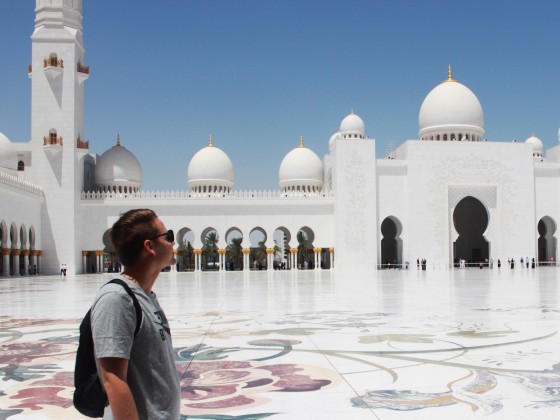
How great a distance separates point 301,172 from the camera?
3050cm

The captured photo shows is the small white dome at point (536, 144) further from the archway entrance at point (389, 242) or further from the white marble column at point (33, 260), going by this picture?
the white marble column at point (33, 260)

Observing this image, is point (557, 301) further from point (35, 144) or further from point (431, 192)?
point (35, 144)

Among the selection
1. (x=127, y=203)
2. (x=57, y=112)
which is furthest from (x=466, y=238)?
(x=57, y=112)

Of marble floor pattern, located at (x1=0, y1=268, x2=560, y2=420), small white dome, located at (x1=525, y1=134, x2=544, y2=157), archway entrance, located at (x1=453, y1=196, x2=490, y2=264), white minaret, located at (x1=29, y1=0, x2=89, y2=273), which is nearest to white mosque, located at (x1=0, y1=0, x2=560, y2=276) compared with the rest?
white minaret, located at (x1=29, y1=0, x2=89, y2=273)

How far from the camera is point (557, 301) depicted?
819 centimetres

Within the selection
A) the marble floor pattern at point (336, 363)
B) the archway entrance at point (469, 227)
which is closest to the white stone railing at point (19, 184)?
the marble floor pattern at point (336, 363)

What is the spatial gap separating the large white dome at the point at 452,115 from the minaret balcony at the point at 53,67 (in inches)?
624

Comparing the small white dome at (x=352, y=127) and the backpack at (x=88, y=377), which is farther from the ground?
the small white dome at (x=352, y=127)

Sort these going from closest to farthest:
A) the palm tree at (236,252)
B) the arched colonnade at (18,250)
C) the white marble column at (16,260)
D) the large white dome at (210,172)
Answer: the arched colonnade at (18,250)
the white marble column at (16,260)
the large white dome at (210,172)
the palm tree at (236,252)

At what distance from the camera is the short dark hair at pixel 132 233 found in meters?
1.68

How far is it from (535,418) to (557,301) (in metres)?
5.97

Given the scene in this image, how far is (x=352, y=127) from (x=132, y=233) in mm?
31409

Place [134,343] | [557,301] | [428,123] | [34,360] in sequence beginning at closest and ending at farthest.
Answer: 1. [134,343]
2. [34,360]
3. [557,301]
4. [428,123]

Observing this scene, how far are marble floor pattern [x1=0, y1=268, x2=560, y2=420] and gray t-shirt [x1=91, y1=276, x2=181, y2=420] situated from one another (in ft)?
4.27
